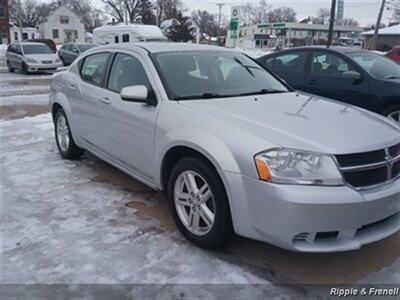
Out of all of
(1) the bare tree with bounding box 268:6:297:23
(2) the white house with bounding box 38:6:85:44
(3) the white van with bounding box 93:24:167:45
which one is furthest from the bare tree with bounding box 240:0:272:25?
(3) the white van with bounding box 93:24:167:45

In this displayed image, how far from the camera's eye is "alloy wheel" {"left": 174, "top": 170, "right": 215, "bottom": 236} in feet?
10.7

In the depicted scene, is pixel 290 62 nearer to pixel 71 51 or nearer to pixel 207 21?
pixel 71 51

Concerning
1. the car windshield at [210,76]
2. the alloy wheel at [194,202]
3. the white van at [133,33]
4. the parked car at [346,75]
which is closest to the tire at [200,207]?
the alloy wheel at [194,202]

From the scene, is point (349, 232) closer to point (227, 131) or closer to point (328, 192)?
point (328, 192)

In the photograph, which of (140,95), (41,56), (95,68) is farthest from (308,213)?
(41,56)

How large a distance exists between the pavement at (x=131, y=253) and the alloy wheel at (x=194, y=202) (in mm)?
191

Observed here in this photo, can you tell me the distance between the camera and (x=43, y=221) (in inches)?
151

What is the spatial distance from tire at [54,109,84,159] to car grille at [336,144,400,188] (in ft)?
12.4

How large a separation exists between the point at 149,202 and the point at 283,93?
5.77ft

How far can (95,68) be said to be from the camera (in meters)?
4.99

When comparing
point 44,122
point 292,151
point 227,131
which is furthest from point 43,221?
point 44,122

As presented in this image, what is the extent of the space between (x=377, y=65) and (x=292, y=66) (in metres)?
1.44

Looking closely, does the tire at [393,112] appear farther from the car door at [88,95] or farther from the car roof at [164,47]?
the car door at [88,95]

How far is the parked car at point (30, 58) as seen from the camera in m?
20.0
